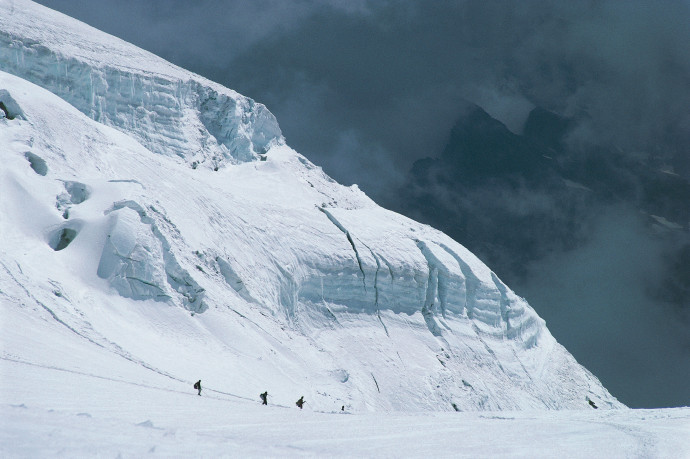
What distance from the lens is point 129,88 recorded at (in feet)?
184

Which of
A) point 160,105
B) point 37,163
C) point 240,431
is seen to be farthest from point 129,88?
point 240,431

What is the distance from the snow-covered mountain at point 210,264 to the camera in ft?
109

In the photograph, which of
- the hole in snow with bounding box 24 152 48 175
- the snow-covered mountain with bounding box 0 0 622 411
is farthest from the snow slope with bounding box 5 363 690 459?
the hole in snow with bounding box 24 152 48 175

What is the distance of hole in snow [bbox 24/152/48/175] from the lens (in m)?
38.1

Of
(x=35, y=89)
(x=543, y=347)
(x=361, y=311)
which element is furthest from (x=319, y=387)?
(x=543, y=347)

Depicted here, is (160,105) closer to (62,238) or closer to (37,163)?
(37,163)

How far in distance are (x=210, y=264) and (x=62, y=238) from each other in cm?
1024

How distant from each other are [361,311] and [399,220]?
1344 centimetres

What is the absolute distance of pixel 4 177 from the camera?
116 feet

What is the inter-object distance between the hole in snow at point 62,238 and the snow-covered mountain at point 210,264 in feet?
0.48

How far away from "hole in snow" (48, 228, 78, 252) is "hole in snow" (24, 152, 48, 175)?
450 cm

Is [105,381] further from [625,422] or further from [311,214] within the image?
[311,214]

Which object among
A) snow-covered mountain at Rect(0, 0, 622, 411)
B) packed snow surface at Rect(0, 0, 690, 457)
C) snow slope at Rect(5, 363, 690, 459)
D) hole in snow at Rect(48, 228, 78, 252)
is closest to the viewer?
snow slope at Rect(5, 363, 690, 459)

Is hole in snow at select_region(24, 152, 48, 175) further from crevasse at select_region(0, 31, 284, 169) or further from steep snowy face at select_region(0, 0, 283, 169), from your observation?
steep snowy face at select_region(0, 0, 283, 169)
